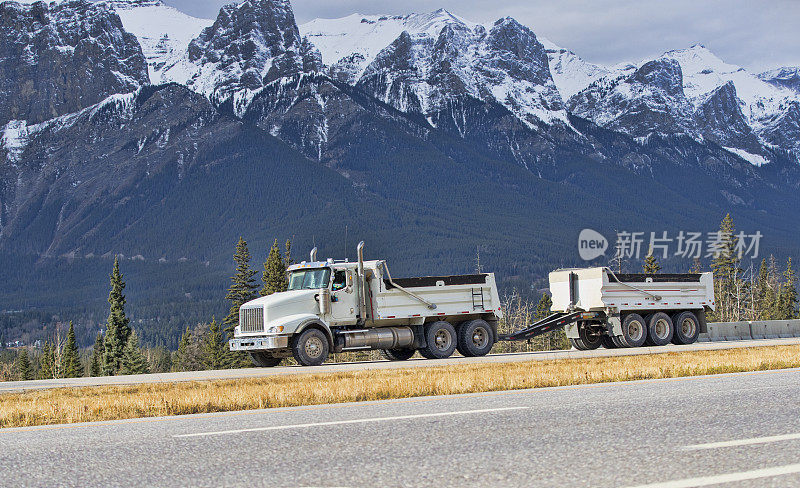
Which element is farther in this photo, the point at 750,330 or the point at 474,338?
the point at 750,330

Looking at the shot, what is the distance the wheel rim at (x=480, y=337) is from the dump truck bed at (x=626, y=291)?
497cm

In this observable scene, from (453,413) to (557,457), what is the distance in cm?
302

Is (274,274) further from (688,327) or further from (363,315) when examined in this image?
(363,315)

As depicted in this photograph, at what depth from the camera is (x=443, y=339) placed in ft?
97.4

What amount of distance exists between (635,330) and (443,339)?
779 centimetres

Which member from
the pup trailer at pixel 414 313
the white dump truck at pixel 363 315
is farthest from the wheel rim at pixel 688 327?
the white dump truck at pixel 363 315

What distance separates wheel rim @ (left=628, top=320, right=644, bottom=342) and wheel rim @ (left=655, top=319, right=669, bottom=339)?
76 centimetres

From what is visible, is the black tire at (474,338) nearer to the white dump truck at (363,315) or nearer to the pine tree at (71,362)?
the white dump truck at (363,315)

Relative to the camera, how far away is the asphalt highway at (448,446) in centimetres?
744

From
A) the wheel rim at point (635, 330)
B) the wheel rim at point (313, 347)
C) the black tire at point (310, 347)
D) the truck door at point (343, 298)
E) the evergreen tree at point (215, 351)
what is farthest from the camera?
the evergreen tree at point (215, 351)

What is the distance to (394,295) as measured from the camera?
29031 mm

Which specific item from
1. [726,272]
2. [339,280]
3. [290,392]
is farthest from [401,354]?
[726,272]

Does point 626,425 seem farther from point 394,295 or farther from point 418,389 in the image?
point 394,295

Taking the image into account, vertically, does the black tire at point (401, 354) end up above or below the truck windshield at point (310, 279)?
below
